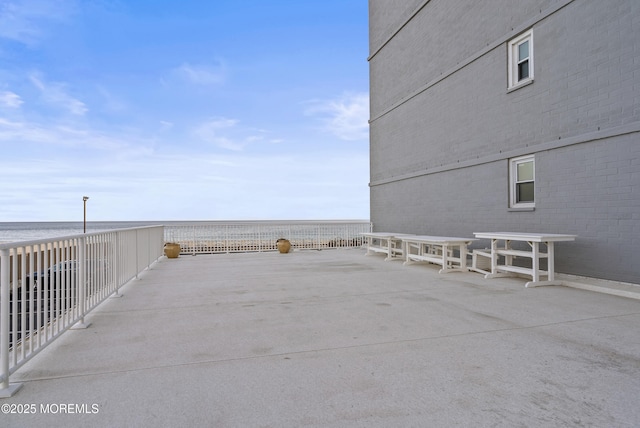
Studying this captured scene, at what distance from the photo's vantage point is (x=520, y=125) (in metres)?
6.87

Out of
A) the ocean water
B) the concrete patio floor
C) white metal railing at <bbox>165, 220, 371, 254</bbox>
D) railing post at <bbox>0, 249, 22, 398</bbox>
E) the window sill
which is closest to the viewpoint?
the concrete patio floor

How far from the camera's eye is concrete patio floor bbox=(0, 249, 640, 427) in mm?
1875

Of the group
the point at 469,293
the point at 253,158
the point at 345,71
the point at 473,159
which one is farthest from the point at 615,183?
the point at 253,158

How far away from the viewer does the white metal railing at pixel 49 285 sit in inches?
88.0

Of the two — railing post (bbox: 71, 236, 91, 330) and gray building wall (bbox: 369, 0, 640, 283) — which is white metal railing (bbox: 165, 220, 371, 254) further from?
railing post (bbox: 71, 236, 91, 330)

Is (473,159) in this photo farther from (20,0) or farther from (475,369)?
(20,0)

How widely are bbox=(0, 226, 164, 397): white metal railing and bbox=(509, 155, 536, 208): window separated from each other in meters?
7.36

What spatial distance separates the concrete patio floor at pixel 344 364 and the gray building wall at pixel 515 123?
154cm

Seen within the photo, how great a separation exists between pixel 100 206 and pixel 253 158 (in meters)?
18.3

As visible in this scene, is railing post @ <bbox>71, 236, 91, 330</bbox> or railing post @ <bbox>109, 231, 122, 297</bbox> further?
railing post @ <bbox>109, 231, 122, 297</bbox>

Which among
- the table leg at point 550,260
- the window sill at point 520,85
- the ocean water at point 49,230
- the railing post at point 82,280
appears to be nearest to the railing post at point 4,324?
the railing post at point 82,280

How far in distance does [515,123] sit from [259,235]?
350 inches

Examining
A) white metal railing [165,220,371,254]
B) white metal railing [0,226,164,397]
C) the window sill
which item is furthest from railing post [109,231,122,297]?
the window sill

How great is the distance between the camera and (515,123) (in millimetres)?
6996
